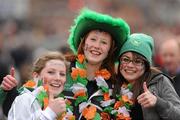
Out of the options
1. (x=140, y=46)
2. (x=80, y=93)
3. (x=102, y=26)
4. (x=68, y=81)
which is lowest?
(x=80, y=93)

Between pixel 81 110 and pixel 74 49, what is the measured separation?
781 millimetres

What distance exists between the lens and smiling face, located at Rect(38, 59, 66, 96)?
887cm

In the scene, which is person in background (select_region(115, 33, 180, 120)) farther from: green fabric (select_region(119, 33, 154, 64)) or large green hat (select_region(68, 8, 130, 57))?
large green hat (select_region(68, 8, 130, 57))

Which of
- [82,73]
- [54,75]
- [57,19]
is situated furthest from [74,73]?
[57,19]

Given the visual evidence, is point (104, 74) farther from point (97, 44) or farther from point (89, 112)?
point (89, 112)

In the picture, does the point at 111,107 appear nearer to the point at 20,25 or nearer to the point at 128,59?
the point at 128,59

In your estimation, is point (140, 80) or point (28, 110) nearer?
point (28, 110)

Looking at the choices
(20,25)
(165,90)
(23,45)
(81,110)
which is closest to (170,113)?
(165,90)

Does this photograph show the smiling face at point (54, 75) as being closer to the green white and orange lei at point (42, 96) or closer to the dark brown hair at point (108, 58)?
the green white and orange lei at point (42, 96)

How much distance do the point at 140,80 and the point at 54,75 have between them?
1030mm

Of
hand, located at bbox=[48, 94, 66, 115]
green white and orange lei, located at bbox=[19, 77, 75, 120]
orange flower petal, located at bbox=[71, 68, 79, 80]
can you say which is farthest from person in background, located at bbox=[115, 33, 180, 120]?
hand, located at bbox=[48, 94, 66, 115]

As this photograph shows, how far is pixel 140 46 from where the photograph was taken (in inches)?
372

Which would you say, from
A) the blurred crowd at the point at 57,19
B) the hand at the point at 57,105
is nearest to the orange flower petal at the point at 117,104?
the hand at the point at 57,105

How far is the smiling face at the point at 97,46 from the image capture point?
957cm
